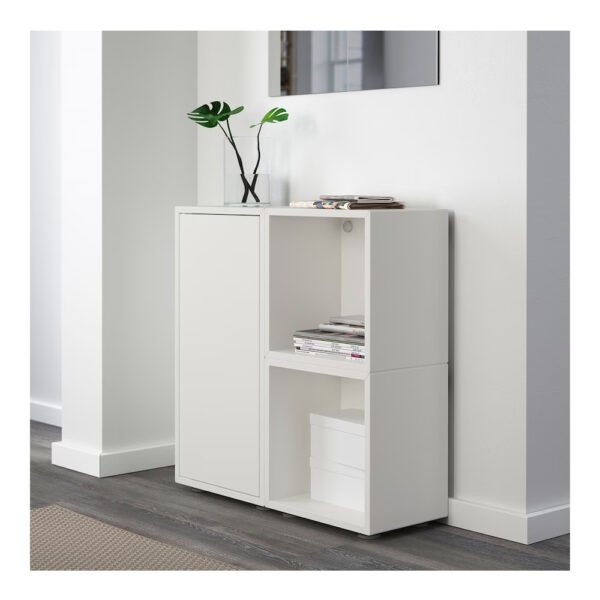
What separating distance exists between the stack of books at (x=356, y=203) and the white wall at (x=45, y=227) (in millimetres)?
2091

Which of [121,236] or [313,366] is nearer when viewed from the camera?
[313,366]

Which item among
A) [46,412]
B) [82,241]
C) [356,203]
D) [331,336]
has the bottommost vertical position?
[46,412]

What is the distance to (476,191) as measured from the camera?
3.16m

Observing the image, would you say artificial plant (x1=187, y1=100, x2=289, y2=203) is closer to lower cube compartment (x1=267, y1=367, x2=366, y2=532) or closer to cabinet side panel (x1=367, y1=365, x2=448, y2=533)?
lower cube compartment (x1=267, y1=367, x2=366, y2=532)

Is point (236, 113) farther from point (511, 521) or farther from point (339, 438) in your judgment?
point (511, 521)

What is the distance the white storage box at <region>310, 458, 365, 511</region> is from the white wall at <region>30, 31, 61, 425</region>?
2.03m

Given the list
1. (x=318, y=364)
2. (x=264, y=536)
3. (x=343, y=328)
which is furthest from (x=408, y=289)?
(x=264, y=536)

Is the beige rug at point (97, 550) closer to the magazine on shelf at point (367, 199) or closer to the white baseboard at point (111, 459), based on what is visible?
the white baseboard at point (111, 459)

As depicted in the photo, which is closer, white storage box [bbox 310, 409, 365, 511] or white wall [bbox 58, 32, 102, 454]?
white storage box [bbox 310, 409, 365, 511]

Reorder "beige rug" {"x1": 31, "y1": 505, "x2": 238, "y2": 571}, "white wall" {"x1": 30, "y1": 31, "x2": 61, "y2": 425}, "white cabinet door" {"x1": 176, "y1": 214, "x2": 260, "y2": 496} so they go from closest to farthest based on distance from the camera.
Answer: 1. "beige rug" {"x1": 31, "y1": 505, "x2": 238, "y2": 571}
2. "white cabinet door" {"x1": 176, "y1": 214, "x2": 260, "y2": 496}
3. "white wall" {"x1": 30, "y1": 31, "x2": 61, "y2": 425}

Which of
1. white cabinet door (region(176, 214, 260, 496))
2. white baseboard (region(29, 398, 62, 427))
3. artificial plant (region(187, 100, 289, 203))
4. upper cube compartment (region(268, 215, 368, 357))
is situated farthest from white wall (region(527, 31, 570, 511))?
white baseboard (region(29, 398, 62, 427))

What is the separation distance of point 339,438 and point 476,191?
942 mm

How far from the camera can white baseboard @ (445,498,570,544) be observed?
10.0ft
